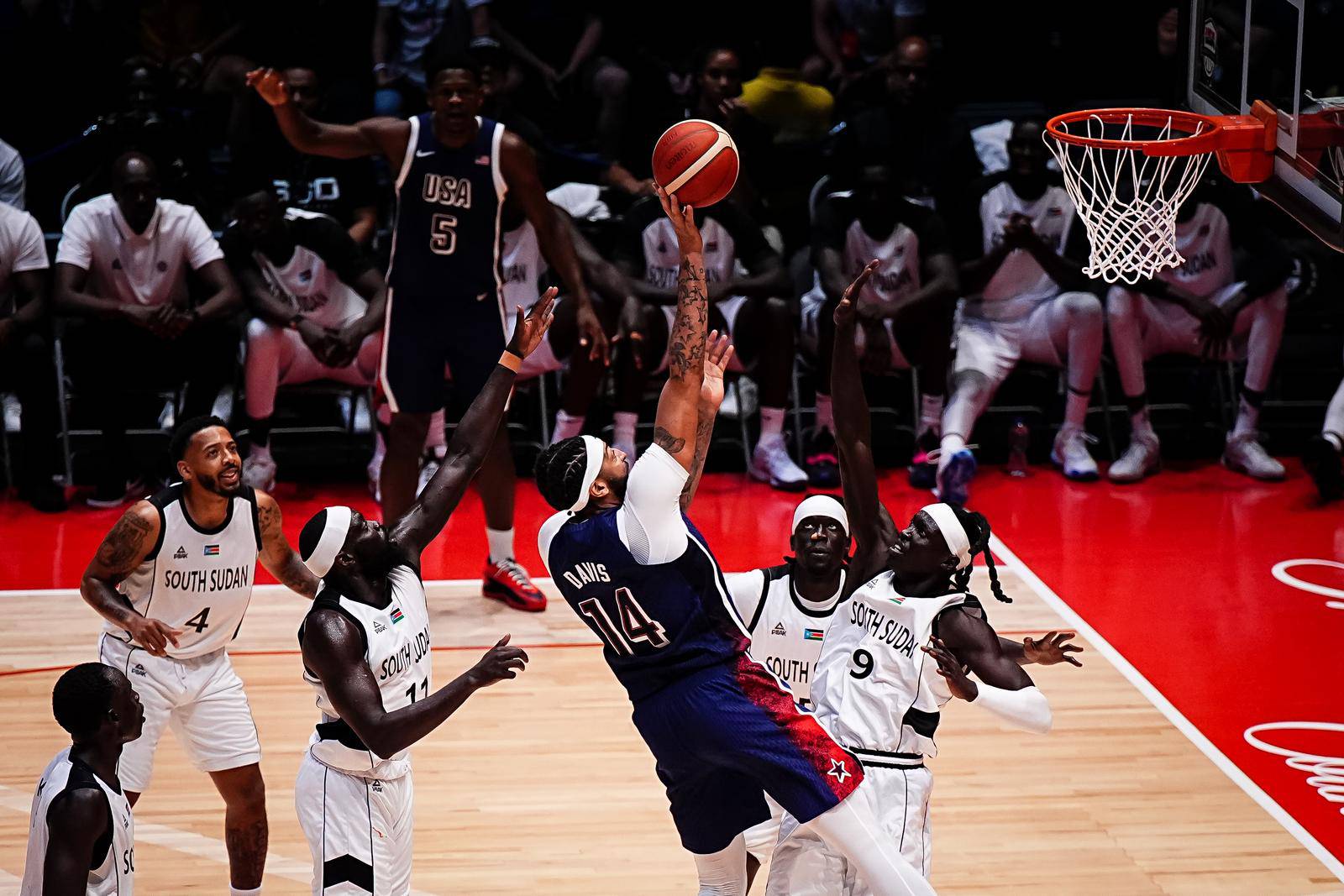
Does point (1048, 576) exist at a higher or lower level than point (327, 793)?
lower

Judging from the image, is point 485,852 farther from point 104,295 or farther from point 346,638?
point 104,295

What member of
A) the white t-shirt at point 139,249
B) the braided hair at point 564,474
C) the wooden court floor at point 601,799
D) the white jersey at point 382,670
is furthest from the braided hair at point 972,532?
the white t-shirt at point 139,249

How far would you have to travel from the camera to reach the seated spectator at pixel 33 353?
931 cm

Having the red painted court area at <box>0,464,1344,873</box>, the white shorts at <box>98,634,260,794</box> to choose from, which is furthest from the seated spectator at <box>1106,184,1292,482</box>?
the white shorts at <box>98,634,260,794</box>

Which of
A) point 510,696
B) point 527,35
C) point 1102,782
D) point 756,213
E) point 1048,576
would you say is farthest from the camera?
point 527,35

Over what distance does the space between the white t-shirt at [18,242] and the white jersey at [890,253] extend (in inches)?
185

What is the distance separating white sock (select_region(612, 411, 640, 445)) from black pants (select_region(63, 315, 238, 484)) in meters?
2.30

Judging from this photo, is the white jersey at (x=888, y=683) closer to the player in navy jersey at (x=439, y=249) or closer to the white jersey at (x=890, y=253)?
the player in navy jersey at (x=439, y=249)

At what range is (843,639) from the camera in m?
4.65

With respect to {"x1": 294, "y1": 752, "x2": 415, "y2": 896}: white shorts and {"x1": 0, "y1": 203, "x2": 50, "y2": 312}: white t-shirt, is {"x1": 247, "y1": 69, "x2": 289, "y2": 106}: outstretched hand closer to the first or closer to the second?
{"x1": 0, "y1": 203, "x2": 50, "y2": 312}: white t-shirt

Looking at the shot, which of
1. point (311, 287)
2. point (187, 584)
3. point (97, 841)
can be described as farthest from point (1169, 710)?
point (311, 287)

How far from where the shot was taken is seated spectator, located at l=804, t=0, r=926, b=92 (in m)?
11.1

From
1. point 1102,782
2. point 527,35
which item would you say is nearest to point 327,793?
point 1102,782

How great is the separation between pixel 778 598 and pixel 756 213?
529cm
